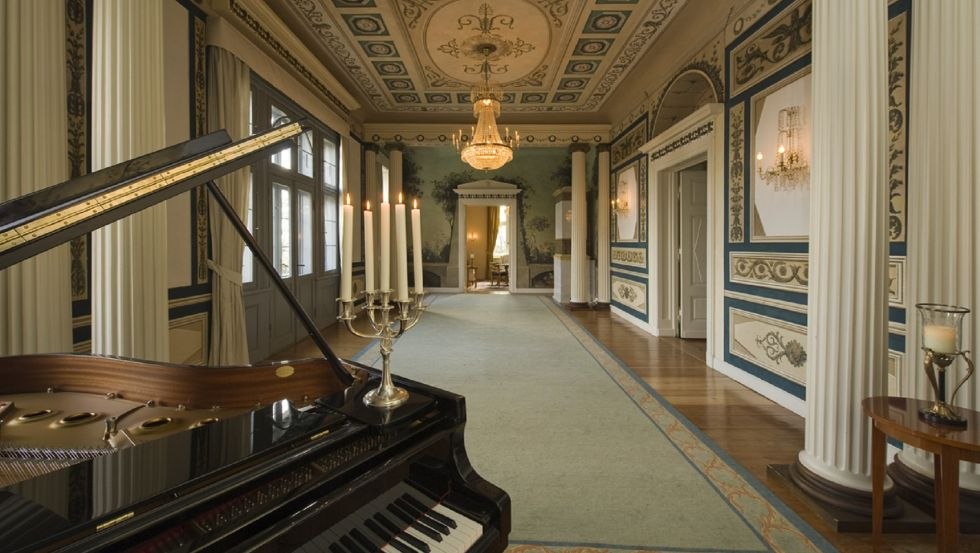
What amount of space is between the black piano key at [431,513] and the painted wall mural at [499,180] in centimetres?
1071

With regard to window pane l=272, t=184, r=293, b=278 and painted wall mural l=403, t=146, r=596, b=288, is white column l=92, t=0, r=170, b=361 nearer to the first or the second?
window pane l=272, t=184, r=293, b=278

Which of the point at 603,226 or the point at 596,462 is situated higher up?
the point at 603,226

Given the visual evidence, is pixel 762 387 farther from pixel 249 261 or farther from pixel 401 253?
pixel 249 261

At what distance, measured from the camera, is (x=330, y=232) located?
22.5 ft

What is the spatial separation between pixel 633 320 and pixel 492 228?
30.9 feet

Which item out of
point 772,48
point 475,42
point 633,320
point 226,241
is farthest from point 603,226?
point 226,241

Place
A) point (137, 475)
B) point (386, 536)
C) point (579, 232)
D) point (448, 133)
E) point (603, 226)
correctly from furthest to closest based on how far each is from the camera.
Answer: point (579, 232) → point (448, 133) → point (603, 226) → point (386, 536) → point (137, 475)

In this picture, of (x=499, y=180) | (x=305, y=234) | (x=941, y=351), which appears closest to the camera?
(x=941, y=351)

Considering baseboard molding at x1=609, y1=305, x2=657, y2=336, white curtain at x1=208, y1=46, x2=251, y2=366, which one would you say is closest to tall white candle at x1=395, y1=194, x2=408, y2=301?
white curtain at x1=208, y1=46, x2=251, y2=366

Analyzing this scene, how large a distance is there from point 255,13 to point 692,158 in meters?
4.56

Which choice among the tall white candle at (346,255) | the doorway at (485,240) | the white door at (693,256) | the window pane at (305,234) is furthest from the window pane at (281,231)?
the doorway at (485,240)

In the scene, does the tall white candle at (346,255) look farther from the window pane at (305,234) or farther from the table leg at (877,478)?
the window pane at (305,234)

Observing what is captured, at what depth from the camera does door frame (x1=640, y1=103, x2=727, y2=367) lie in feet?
13.7

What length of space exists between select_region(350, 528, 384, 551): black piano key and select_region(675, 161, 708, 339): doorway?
5436mm
